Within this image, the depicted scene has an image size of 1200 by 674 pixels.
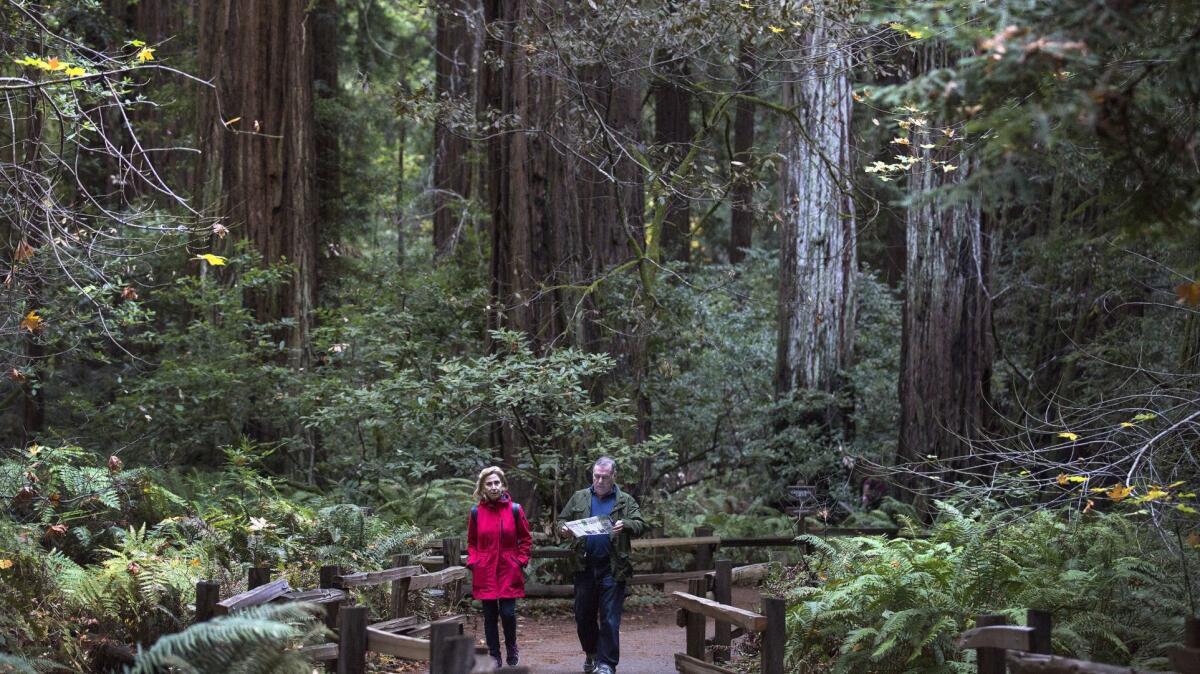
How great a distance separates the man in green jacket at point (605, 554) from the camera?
9.52 meters

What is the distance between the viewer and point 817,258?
2067 centimetres

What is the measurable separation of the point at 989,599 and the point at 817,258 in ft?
39.9

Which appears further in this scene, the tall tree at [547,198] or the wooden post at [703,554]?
the tall tree at [547,198]

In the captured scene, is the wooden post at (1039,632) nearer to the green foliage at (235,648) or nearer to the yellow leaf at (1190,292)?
the yellow leaf at (1190,292)

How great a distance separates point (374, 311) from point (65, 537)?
21.5 ft

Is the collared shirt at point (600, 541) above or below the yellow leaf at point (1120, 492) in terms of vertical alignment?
below

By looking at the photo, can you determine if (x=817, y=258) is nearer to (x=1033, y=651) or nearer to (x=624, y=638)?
(x=624, y=638)

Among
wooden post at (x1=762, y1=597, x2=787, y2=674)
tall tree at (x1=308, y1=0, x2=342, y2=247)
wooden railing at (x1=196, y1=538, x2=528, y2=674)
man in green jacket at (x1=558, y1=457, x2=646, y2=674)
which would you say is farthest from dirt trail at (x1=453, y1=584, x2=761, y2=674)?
tall tree at (x1=308, y1=0, x2=342, y2=247)

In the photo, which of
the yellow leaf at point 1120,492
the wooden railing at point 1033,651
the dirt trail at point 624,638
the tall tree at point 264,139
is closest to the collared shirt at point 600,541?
the dirt trail at point 624,638

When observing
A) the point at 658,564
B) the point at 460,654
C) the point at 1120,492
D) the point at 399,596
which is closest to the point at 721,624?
the point at 399,596

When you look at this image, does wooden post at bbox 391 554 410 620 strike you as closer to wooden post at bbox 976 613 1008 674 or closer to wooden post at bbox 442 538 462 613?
wooden post at bbox 442 538 462 613

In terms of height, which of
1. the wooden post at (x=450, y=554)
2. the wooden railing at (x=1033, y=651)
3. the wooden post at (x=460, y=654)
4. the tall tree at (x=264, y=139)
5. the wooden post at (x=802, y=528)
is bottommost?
the wooden post at (x=802, y=528)

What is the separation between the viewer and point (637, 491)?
619 inches

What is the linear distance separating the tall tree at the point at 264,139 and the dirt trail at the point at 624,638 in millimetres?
6293
